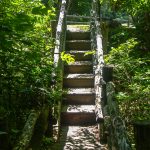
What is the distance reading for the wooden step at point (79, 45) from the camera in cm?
1206

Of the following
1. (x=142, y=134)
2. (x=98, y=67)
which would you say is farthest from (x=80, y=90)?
(x=142, y=134)

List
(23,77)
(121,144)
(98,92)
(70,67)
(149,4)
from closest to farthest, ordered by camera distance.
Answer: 1. (121,144)
2. (23,77)
3. (98,92)
4. (149,4)
5. (70,67)

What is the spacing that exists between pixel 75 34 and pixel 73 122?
5015 mm

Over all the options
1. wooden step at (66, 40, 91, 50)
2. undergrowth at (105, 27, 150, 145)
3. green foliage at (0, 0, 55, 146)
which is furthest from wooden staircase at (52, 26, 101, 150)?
green foliage at (0, 0, 55, 146)

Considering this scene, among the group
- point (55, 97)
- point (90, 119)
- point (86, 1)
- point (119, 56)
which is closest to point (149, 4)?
point (119, 56)

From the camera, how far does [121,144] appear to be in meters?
4.23

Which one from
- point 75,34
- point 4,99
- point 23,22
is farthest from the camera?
point 75,34

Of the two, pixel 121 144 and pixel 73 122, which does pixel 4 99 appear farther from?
pixel 73 122

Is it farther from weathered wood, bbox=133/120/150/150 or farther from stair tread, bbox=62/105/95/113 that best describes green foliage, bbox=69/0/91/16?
weathered wood, bbox=133/120/150/150

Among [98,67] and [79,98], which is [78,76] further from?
[98,67]

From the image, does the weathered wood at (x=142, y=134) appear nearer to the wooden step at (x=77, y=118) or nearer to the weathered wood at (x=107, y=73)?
the weathered wood at (x=107, y=73)

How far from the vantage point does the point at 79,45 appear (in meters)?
12.1

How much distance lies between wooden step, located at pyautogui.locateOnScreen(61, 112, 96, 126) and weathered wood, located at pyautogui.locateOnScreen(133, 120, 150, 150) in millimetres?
5503

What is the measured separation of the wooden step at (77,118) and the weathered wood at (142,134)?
550 cm
